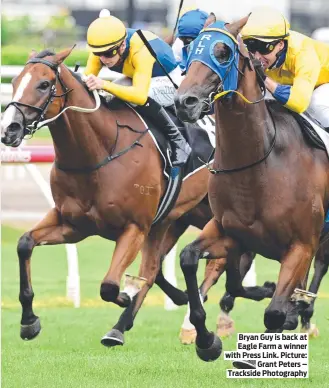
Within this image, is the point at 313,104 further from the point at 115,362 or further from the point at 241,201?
the point at 115,362

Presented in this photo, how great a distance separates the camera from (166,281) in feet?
27.3

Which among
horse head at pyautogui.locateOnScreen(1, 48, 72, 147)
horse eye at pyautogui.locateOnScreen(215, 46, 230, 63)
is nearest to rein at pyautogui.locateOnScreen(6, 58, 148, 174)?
horse head at pyautogui.locateOnScreen(1, 48, 72, 147)

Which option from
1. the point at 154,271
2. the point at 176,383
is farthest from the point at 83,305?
the point at 176,383

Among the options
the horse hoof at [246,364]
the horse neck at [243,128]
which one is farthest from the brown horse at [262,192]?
the horse hoof at [246,364]

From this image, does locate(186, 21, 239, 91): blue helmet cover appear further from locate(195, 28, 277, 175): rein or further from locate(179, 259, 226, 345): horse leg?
locate(179, 259, 226, 345): horse leg

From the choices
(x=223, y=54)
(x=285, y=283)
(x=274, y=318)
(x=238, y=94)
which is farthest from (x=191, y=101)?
(x=274, y=318)

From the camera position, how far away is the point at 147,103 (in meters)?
7.66

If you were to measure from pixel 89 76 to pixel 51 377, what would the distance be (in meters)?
1.80

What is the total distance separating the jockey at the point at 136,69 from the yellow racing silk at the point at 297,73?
1073mm

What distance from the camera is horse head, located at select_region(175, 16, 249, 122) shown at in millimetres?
5387

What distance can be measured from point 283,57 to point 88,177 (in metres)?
1.48

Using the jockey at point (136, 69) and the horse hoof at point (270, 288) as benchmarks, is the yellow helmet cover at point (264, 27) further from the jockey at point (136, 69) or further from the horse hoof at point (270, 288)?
the horse hoof at point (270, 288)

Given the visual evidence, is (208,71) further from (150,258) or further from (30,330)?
(150,258)

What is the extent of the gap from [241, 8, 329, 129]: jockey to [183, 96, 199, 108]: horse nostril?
28.9 inches
